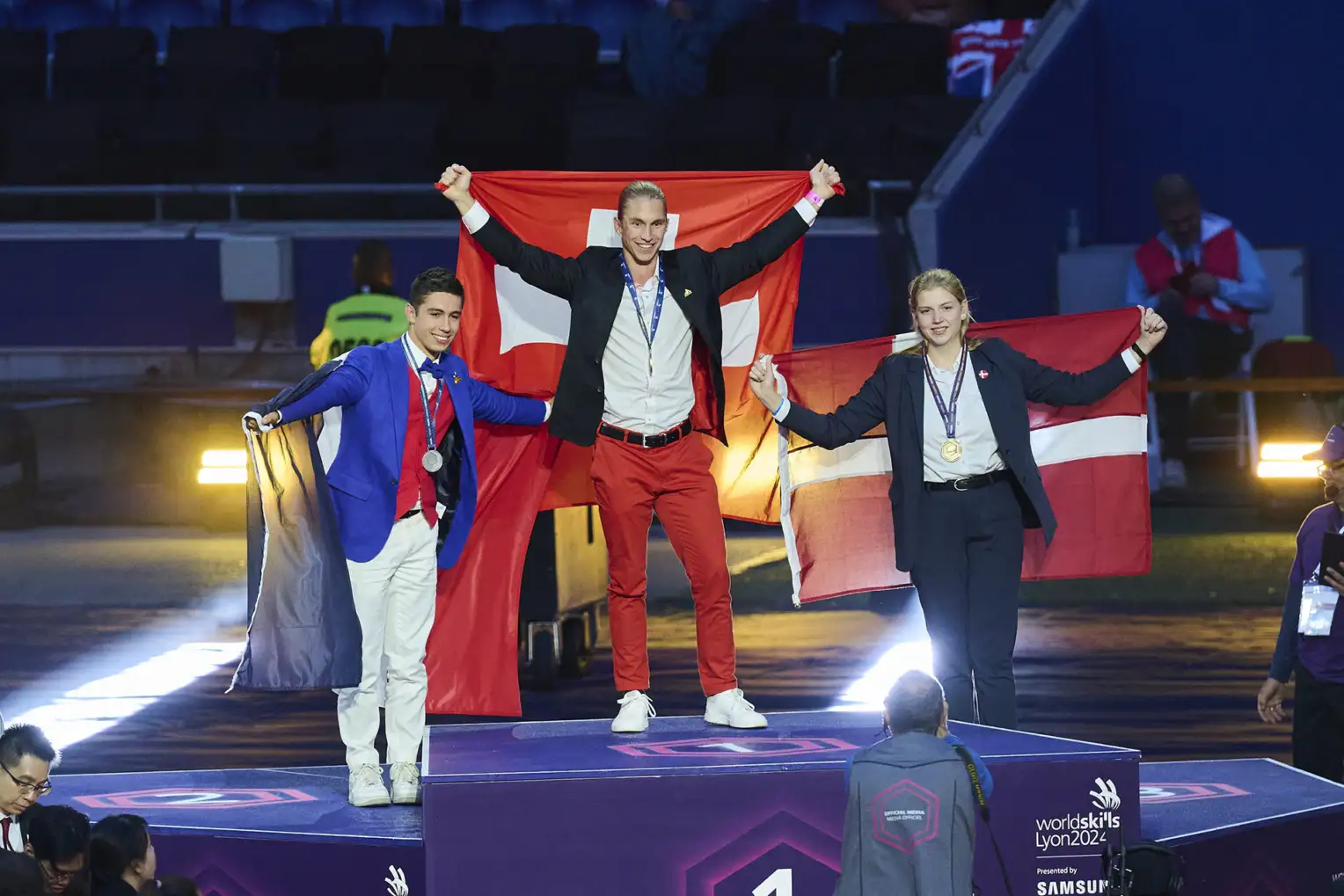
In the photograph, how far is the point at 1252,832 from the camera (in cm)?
607

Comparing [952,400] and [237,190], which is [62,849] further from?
[237,190]

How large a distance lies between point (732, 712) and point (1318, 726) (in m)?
1.90

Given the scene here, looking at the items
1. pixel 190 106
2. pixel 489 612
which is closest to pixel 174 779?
pixel 489 612

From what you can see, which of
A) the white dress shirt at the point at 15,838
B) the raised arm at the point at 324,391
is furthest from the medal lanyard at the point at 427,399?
the white dress shirt at the point at 15,838

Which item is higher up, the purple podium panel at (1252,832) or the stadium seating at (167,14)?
the stadium seating at (167,14)

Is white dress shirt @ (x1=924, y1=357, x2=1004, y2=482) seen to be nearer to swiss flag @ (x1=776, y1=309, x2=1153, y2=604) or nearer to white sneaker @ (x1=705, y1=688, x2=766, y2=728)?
swiss flag @ (x1=776, y1=309, x2=1153, y2=604)

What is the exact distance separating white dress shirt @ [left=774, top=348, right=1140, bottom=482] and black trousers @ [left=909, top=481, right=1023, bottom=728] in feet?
0.22

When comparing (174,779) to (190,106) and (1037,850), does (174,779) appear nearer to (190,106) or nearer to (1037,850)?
(1037,850)

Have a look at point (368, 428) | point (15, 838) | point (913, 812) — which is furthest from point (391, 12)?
point (913, 812)

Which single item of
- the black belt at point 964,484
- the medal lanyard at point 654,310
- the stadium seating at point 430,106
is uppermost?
the stadium seating at point 430,106

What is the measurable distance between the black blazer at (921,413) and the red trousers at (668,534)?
0.39 meters

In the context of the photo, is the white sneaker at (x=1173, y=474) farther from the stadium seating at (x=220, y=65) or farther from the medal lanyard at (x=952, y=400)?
the stadium seating at (x=220, y=65)

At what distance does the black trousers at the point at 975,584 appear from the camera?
6398 millimetres

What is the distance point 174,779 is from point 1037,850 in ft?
9.34
